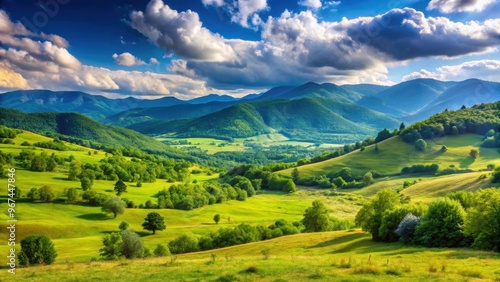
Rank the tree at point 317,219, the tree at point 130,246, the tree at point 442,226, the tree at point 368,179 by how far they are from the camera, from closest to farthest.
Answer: the tree at point 442,226
the tree at point 130,246
the tree at point 317,219
the tree at point 368,179

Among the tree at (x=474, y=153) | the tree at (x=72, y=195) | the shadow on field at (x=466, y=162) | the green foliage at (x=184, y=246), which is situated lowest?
the green foliage at (x=184, y=246)

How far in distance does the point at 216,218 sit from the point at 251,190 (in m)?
71.5

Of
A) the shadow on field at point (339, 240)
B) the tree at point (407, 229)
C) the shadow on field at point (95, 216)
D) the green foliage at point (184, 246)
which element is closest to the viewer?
the tree at point (407, 229)

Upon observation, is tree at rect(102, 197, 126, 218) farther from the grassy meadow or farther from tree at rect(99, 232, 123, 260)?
tree at rect(99, 232, 123, 260)

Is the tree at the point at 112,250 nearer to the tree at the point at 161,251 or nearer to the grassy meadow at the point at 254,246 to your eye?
the grassy meadow at the point at 254,246

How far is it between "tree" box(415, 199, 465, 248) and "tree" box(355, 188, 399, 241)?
968cm

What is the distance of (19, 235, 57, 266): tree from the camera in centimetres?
4916

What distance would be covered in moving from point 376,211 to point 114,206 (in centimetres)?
8450

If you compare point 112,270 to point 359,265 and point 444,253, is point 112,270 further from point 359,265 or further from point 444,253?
point 444,253

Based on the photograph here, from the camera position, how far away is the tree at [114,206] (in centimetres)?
11256

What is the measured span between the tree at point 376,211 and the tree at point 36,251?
165ft

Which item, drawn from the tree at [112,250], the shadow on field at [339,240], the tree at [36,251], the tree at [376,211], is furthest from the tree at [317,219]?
the tree at [36,251]

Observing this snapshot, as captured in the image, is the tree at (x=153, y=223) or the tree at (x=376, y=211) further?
the tree at (x=153, y=223)

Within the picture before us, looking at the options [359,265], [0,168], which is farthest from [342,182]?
[359,265]
